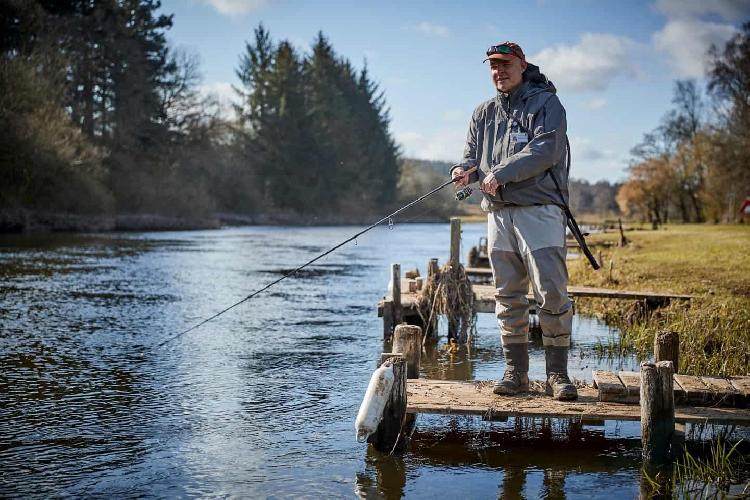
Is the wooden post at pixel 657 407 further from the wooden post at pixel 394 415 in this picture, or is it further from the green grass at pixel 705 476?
the wooden post at pixel 394 415

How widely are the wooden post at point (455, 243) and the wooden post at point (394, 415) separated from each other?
6.59 meters

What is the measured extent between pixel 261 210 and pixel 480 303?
190 ft

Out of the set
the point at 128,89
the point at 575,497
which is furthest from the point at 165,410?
the point at 128,89

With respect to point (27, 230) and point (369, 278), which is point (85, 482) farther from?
point (27, 230)

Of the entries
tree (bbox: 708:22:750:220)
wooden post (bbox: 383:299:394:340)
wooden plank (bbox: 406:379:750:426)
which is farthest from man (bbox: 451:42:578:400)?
tree (bbox: 708:22:750:220)

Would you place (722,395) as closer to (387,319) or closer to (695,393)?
(695,393)

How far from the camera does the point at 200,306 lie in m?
16.3

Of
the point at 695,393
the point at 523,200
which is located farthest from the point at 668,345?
the point at 523,200

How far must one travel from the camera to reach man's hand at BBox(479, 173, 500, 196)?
20.5 ft

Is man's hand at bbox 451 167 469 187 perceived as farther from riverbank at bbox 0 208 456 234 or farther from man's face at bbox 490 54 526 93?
riverbank at bbox 0 208 456 234

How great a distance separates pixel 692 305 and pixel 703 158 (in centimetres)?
5089

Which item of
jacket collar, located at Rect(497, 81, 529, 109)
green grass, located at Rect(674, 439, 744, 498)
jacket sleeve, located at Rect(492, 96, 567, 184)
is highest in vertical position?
jacket collar, located at Rect(497, 81, 529, 109)

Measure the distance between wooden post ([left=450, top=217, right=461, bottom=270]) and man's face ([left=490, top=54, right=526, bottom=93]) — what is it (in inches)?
259

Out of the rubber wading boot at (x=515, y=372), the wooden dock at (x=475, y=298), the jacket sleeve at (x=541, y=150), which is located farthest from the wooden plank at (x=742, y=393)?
the wooden dock at (x=475, y=298)
